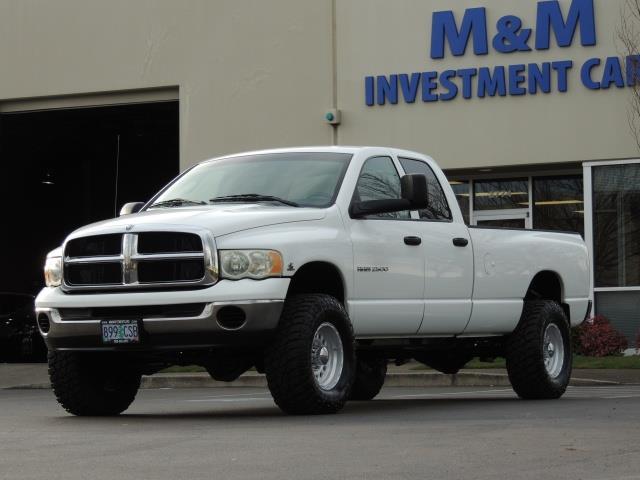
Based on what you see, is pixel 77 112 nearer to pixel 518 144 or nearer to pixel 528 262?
pixel 518 144

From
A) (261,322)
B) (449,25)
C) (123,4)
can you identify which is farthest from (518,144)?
(261,322)

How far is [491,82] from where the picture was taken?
24.1 m

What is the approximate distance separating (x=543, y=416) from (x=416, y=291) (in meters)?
1.68

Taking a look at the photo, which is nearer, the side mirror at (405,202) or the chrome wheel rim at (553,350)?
the side mirror at (405,202)

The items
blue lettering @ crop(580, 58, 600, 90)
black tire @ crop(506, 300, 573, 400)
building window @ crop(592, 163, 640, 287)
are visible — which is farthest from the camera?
building window @ crop(592, 163, 640, 287)

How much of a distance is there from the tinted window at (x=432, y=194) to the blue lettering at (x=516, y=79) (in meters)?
11.2

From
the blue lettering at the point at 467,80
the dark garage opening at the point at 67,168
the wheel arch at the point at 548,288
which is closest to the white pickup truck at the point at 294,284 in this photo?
the wheel arch at the point at 548,288

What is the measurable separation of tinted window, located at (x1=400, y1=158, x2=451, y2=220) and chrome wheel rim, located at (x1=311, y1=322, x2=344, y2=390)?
184 centimetres

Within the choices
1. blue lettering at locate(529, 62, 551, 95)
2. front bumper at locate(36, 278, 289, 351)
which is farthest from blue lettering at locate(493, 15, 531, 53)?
front bumper at locate(36, 278, 289, 351)

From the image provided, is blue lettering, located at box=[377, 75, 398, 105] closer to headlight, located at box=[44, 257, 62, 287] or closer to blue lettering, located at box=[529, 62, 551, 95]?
blue lettering, located at box=[529, 62, 551, 95]

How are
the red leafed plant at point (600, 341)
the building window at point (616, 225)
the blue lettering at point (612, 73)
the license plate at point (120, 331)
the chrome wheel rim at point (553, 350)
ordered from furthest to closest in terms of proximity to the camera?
the building window at point (616, 225)
the blue lettering at point (612, 73)
the red leafed plant at point (600, 341)
the chrome wheel rim at point (553, 350)
the license plate at point (120, 331)

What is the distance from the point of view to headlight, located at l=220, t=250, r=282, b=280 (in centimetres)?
1057

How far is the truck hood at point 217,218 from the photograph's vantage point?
10734 millimetres

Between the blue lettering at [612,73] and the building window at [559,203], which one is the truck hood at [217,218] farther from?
the building window at [559,203]
